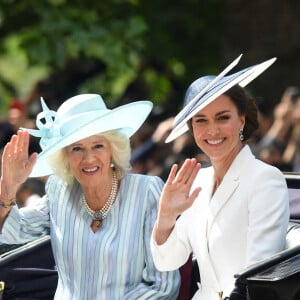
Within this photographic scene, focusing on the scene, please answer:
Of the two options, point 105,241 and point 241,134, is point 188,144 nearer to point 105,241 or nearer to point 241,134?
point 105,241

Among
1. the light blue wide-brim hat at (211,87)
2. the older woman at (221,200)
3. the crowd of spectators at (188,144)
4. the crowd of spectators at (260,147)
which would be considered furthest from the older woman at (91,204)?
the crowd of spectators at (260,147)

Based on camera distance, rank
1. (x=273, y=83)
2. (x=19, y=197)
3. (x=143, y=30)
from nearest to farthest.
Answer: (x=19, y=197)
(x=143, y=30)
(x=273, y=83)

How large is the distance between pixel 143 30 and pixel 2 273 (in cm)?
556

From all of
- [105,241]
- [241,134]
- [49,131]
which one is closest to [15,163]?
[49,131]

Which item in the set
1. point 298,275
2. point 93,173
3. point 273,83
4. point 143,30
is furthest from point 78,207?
point 273,83

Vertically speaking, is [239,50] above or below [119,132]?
above

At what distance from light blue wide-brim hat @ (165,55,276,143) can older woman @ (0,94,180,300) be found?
13.0 inches

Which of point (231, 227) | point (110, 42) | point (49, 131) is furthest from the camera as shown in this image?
point (110, 42)

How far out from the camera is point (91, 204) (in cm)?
565

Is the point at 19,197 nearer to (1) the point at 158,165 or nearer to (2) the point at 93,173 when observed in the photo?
(1) the point at 158,165

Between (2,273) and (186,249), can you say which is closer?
(186,249)

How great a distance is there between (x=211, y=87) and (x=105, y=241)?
0.82 metres

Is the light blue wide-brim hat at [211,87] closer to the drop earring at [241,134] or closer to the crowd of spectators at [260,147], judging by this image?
the drop earring at [241,134]

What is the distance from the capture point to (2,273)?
5824mm
